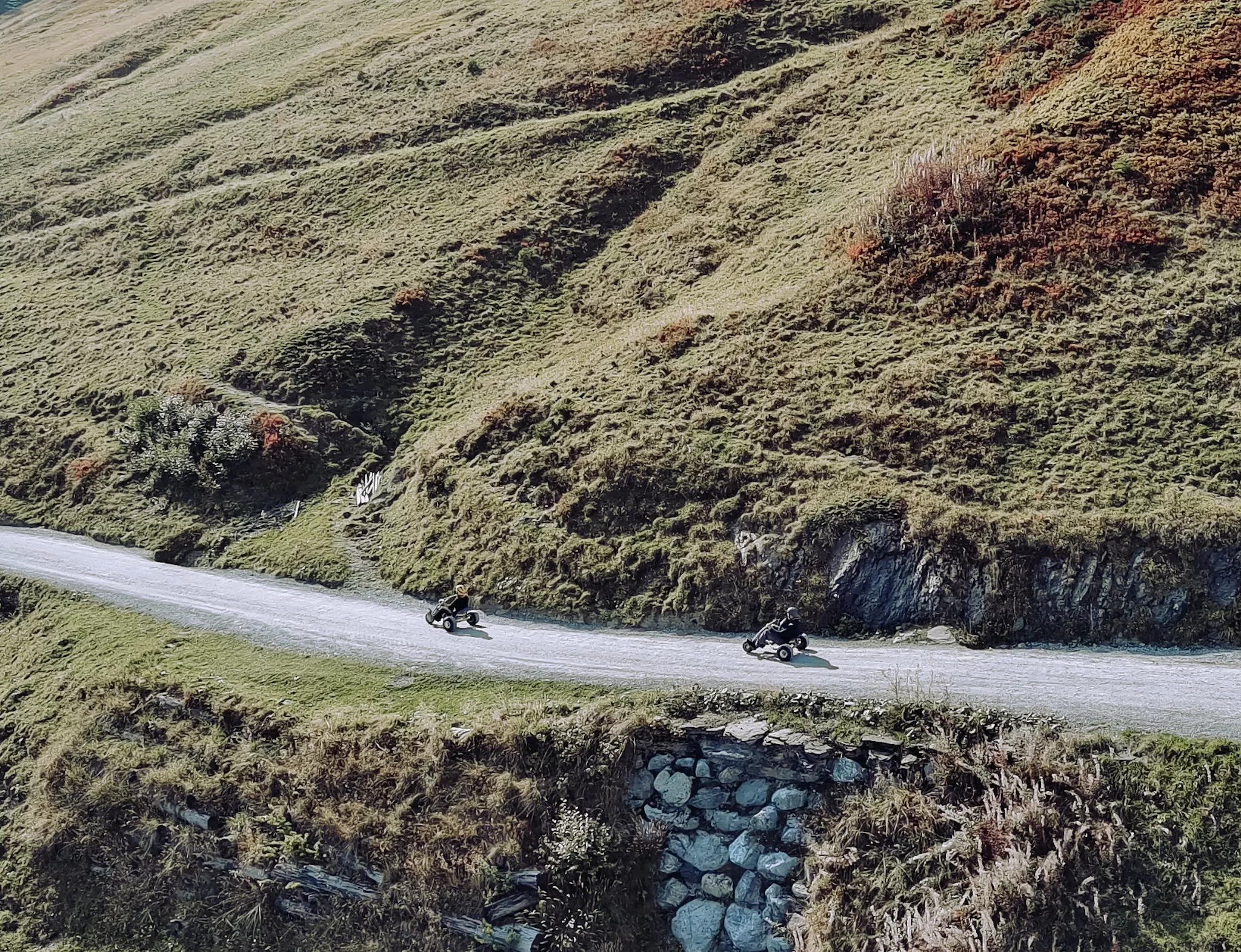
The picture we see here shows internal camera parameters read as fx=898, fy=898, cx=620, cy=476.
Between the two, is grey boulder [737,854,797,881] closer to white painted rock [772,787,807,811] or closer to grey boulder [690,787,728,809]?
white painted rock [772,787,807,811]

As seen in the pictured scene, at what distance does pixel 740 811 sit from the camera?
20.1 metres

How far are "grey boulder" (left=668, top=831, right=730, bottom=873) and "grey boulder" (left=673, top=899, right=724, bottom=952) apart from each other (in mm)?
745

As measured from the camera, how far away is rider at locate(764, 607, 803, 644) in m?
22.3

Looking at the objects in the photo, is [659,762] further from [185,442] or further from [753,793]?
[185,442]

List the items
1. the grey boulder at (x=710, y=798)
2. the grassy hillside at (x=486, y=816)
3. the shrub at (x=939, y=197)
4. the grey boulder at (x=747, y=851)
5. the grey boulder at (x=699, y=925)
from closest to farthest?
the grassy hillside at (x=486, y=816) → the grey boulder at (x=699, y=925) → the grey boulder at (x=747, y=851) → the grey boulder at (x=710, y=798) → the shrub at (x=939, y=197)

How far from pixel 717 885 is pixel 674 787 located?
224 centimetres

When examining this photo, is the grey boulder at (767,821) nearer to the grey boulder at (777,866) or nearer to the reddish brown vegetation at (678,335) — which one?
the grey boulder at (777,866)

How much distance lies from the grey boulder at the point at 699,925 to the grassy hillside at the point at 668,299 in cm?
784

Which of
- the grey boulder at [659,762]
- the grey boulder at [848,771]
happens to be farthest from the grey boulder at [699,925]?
the grey boulder at [848,771]

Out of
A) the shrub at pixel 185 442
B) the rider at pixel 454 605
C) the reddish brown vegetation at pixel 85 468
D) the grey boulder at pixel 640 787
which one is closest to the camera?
the grey boulder at pixel 640 787

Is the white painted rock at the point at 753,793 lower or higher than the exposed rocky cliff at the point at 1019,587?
lower

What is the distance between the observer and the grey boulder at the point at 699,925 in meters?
19.3

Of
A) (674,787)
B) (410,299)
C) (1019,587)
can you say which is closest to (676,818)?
(674,787)

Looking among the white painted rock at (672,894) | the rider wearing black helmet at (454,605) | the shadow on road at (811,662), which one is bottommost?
the white painted rock at (672,894)
